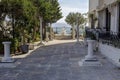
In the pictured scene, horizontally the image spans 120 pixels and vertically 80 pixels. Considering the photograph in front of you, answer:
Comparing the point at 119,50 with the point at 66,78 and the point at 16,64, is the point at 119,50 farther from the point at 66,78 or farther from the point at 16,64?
the point at 16,64

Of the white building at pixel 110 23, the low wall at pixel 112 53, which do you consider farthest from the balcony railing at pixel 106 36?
the low wall at pixel 112 53

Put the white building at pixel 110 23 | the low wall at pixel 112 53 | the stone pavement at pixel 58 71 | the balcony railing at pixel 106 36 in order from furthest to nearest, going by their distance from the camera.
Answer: the balcony railing at pixel 106 36
the white building at pixel 110 23
the low wall at pixel 112 53
the stone pavement at pixel 58 71

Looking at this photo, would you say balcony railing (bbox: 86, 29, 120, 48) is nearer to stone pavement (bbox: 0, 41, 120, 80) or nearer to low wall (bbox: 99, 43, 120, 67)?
low wall (bbox: 99, 43, 120, 67)

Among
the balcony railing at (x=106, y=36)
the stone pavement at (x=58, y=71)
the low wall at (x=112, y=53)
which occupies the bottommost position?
the stone pavement at (x=58, y=71)

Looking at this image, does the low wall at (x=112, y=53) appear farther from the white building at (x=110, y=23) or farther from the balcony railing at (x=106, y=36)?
the balcony railing at (x=106, y=36)

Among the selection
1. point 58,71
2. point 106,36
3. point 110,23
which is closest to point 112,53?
point 58,71

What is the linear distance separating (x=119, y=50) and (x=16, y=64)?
4607 mm

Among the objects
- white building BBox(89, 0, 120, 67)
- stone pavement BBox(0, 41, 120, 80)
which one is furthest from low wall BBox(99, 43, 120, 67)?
stone pavement BBox(0, 41, 120, 80)

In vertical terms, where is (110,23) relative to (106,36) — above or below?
above

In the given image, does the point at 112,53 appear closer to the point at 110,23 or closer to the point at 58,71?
the point at 58,71

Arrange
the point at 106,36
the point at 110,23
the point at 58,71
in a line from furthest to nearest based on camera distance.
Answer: the point at 110,23
the point at 106,36
the point at 58,71

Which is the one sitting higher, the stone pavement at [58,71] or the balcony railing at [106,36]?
the balcony railing at [106,36]

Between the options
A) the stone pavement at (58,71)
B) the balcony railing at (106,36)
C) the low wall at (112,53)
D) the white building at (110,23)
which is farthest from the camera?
the balcony railing at (106,36)

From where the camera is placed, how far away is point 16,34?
20.2 m
